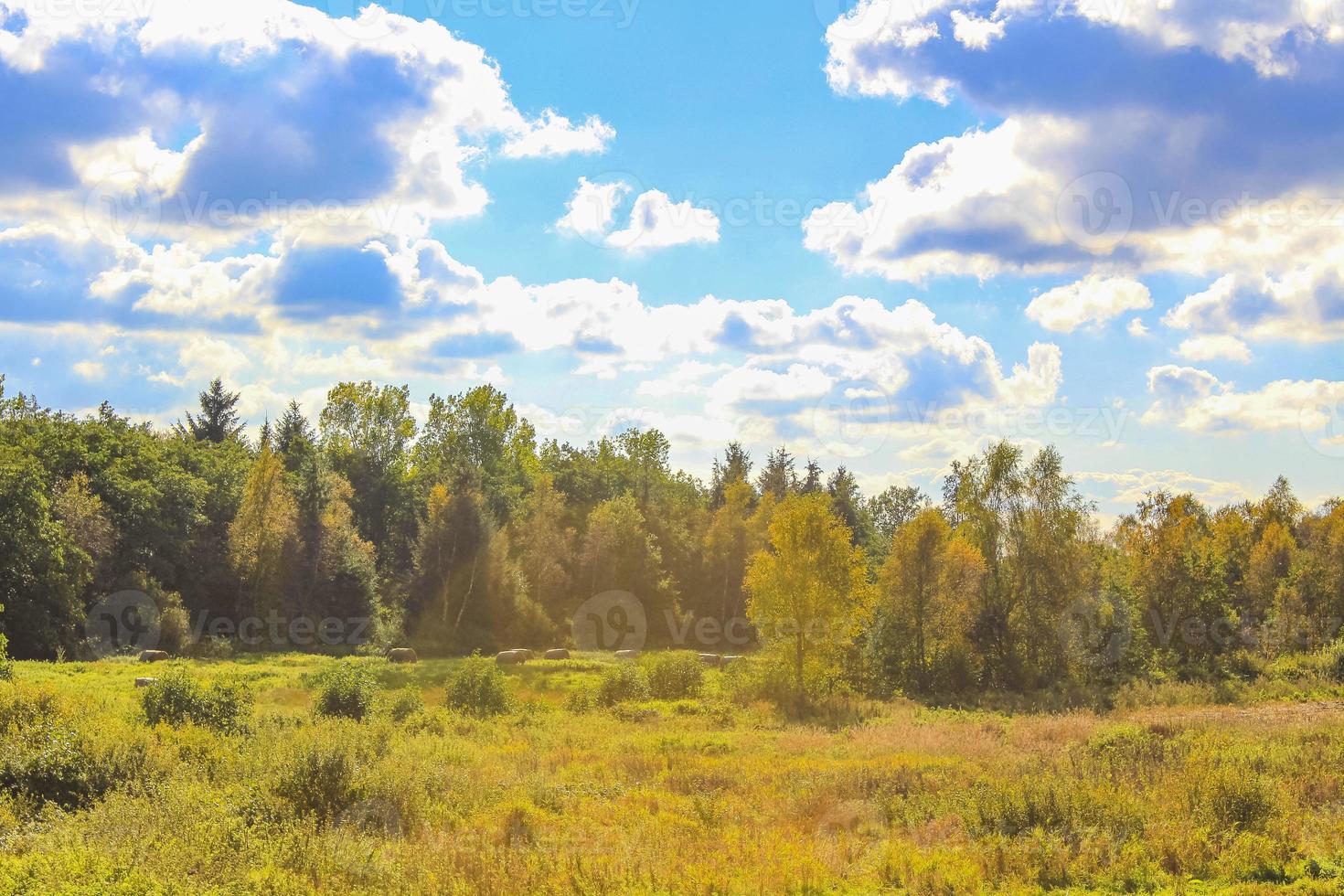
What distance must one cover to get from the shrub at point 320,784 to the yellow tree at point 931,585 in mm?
38765

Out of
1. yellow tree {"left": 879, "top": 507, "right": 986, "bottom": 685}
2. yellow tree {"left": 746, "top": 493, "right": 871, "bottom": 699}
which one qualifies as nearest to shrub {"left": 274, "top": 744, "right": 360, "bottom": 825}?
yellow tree {"left": 746, "top": 493, "right": 871, "bottom": 699}

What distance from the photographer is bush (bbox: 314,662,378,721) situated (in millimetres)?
26031

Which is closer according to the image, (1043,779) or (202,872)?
(202,872)

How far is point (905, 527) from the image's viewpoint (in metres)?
51.0

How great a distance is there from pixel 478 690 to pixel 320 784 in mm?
15703

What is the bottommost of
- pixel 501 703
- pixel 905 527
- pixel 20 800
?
pixel 501 703

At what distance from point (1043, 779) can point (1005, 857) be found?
4.49 metres

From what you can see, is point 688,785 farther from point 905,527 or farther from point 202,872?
point 905,527

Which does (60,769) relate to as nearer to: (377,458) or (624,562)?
(624,562)

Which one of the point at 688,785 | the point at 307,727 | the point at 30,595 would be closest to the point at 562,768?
the point at 688,785

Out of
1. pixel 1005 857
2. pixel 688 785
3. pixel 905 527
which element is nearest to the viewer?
pixel 1005 857

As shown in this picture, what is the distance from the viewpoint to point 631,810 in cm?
1667

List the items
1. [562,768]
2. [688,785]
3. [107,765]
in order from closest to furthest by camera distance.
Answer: [107,765] < [688,785] < [562,768]

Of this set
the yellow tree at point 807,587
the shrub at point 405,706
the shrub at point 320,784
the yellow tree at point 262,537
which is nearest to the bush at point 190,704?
the shrub at point 320,784
